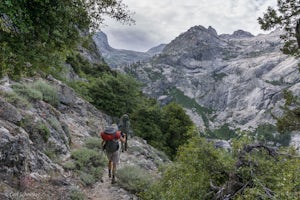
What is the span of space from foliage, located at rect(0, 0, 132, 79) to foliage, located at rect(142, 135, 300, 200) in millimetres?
4447

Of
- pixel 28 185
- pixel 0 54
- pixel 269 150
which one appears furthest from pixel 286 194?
pixel 28 185

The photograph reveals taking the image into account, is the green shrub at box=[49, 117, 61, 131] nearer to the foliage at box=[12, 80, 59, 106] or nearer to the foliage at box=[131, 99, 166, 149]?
the foliage at box=[12, 80, 59, 106]

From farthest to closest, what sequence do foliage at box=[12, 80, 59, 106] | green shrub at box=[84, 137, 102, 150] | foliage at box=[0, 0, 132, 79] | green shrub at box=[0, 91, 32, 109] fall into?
green shrub at box=[84, 137, 102, 150], foliage at box=[12, 80, 59, 106], green shrub at box=[0, 91, 32, 109], foliage at box=[0, 0, 132, 79]

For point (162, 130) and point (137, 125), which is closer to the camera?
point (137, 125)

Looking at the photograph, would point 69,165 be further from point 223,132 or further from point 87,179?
point 223,132

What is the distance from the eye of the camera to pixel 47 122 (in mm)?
13055

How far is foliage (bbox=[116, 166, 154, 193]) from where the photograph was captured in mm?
11365

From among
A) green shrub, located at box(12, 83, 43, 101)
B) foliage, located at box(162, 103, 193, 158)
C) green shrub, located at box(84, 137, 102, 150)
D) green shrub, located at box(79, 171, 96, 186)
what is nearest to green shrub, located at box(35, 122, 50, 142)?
green shrub, located at box(79, 171, 96, 186)

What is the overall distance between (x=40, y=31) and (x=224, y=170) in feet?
19.4

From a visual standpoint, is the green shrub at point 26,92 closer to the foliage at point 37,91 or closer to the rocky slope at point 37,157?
the foliage at point 37,91

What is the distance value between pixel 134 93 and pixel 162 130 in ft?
18.3

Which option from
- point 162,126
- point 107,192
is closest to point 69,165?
point 107,192

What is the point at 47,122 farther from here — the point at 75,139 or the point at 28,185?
the point at 28,185

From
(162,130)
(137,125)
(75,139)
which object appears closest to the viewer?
(75,139)
